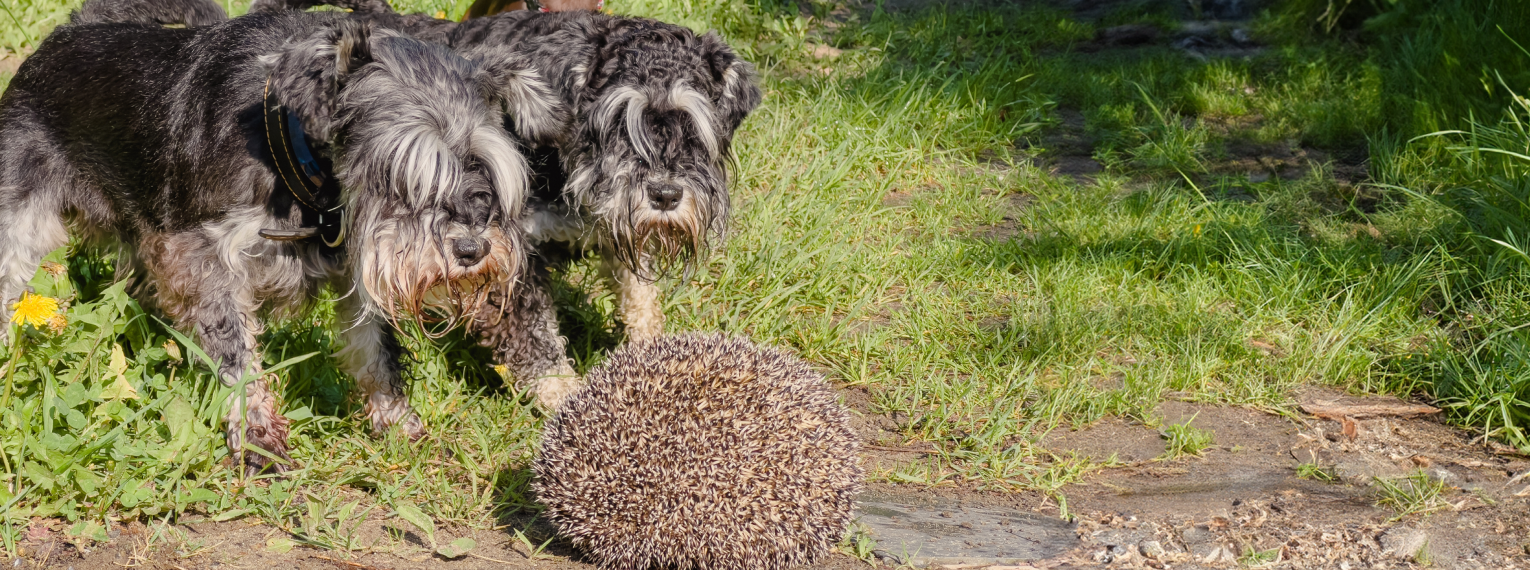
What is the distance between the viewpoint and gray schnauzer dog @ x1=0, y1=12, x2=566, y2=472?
10.4 ft

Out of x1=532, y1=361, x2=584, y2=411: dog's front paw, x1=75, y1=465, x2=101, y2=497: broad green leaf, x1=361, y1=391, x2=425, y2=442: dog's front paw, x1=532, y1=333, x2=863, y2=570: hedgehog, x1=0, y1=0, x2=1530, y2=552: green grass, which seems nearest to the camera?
x1=532, y1=333, x2=863, y2=570: hedgehog

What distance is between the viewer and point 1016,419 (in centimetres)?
430

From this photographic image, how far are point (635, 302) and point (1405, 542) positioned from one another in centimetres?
285

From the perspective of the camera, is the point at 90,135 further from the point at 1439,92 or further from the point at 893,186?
the point at 1439,92

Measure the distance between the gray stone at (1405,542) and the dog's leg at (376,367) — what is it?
318 cm

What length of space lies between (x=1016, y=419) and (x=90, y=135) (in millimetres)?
3338

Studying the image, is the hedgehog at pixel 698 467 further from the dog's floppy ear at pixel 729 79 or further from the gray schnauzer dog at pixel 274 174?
the dog's floppy ear at pixel 729 79

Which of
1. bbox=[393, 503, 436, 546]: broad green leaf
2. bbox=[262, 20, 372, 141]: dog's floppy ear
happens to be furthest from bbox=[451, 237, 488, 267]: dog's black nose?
bbox=[393, 503, 436, 546]: broad green leaf

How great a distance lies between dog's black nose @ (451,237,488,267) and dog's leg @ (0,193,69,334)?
1801 millimetres

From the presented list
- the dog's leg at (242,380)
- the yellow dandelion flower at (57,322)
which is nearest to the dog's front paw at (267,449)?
the dog's leg at (242,380)

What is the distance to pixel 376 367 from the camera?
13.0 feet

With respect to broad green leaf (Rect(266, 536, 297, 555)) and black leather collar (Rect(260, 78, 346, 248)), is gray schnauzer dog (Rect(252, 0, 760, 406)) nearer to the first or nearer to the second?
black leather collar (Rect(260, 78, 346, 248))

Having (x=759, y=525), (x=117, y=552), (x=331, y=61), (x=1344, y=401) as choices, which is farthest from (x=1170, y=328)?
(x=117, y=552)

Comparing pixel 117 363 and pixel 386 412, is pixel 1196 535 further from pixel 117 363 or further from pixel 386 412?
pixel 117 363
